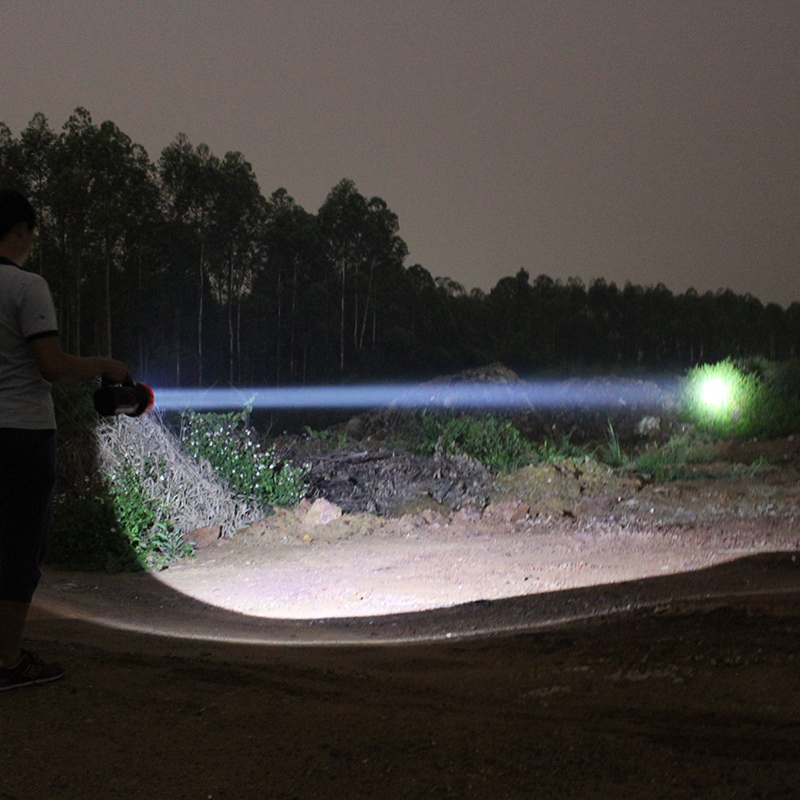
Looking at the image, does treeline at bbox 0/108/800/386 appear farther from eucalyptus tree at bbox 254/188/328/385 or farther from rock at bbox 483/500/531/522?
rock at bbox 483/500/531/522

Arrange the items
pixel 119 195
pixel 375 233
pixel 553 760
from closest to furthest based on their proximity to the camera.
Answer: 1. pixel 553 760
2. pixel 119 195
3. pixel 375 233

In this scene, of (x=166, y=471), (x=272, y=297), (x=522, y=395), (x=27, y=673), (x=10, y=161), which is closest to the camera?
(x=27, y=673)

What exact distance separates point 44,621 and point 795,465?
1027 centimetres

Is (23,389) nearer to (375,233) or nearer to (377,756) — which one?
(377,756)

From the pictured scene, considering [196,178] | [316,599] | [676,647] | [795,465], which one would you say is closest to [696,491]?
[795,465]

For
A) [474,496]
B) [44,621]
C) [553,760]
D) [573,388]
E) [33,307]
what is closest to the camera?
[553,760]

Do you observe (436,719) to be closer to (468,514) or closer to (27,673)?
(27,673)

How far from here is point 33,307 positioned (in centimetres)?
293

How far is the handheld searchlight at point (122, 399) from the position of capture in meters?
2.97

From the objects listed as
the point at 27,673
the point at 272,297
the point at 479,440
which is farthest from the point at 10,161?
the point at 27,673

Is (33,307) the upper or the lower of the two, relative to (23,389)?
upper

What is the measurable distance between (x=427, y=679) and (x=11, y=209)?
8.05 feet

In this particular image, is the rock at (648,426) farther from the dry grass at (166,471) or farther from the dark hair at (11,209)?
the dark hair at (11,209)

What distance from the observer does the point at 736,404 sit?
1492 centimetres
